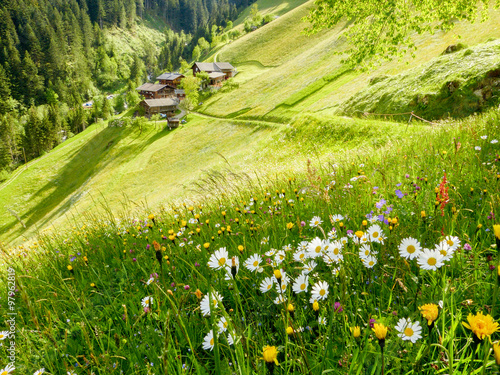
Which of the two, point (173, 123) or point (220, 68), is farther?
point (220, 68)

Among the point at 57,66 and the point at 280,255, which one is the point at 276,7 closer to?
the point at 57,66

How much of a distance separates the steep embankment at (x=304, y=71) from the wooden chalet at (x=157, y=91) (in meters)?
34.5

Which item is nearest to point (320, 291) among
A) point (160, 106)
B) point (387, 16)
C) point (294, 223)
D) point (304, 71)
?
point (294, 223)

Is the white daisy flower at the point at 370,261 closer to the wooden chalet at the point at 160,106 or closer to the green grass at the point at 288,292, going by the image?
the green grass at the point at 288,292

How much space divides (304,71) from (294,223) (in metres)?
61.5

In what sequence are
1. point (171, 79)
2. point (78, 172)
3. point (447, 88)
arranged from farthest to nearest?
point (171, 79) → point (78, 172) → point (447, 88)

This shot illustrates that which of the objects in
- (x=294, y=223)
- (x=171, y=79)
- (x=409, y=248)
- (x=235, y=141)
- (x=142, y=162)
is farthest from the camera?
(x=171, y=79)

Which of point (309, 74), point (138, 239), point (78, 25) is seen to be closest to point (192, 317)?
point (138, 239)

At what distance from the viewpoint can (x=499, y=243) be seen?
124 cm

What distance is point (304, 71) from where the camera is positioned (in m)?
58.4

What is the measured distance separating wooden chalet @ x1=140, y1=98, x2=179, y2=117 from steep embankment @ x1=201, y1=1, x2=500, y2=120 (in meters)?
17.5

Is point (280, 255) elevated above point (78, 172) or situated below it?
above

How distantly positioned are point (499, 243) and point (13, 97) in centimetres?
19168

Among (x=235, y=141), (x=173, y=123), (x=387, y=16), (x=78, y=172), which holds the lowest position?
(x=235, y=141)
